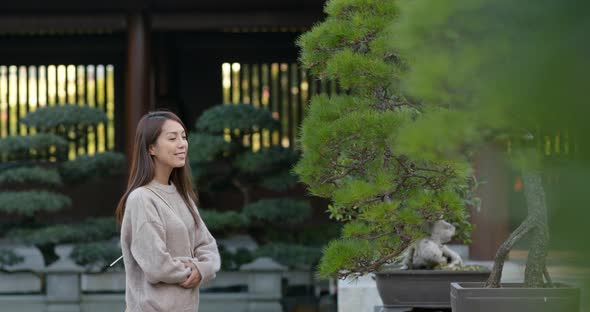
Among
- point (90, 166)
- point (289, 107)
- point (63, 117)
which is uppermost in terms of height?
point (289, 107)

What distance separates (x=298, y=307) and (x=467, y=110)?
23.2 ft

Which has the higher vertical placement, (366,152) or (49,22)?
(49,22)

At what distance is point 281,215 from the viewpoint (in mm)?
8641

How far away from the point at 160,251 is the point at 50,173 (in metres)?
6.63

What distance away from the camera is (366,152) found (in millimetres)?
3822

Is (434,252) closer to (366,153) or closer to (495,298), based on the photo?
(366,153)

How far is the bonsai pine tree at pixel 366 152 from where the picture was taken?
11.8 ft

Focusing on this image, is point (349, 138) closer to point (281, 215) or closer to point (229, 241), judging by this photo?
point (281, 215)

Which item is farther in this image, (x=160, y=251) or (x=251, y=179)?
(x=251, y=179)

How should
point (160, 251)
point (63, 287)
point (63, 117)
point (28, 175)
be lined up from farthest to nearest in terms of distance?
1. point (63, 117)
2. point (28, 175)
3. point (63, 287)
4. point (160, 251)

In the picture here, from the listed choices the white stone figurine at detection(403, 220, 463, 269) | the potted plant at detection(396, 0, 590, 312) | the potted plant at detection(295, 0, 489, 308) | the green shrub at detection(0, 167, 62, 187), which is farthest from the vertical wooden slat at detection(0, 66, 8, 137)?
the potted plant at detection(396, 0, 590, 312)

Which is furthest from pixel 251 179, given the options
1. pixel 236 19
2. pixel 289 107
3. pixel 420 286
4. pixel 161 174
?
pixel 161 174

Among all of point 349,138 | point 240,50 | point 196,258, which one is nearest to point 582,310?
point 196,258

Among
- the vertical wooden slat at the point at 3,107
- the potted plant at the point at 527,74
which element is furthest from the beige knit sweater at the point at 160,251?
the vertical wooden slat at the point at 3,107
